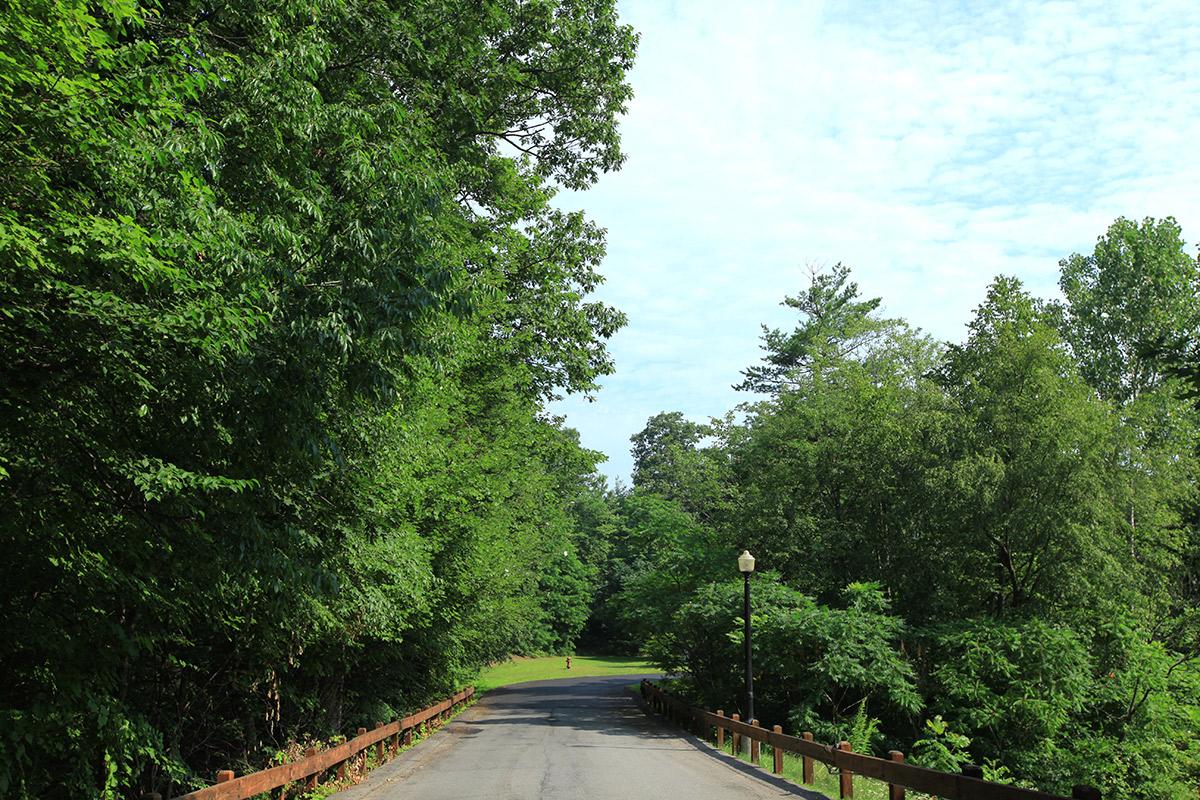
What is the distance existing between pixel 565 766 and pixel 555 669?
52.6 meters

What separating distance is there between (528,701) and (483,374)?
63.2 ft

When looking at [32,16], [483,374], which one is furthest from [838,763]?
[483,374]

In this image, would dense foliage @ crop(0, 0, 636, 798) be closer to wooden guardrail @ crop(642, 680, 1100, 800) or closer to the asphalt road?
the asphalt road

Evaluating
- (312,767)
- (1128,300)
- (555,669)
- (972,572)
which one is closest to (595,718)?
(972,572)

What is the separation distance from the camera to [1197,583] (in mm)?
33688

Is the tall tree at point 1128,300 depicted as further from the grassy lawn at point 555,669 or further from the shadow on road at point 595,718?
the grassy lawn at point 555,669

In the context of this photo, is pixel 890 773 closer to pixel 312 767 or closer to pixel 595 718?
pixel 312 767

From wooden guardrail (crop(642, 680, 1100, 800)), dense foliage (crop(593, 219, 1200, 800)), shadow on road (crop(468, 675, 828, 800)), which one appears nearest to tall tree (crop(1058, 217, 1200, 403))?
dense foliage (crop(593, 219, 1200, 800))

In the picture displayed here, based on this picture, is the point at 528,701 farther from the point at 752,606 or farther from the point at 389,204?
the point at 389,204

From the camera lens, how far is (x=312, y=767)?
11.4 m

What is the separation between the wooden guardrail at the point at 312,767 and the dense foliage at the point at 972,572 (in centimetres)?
891

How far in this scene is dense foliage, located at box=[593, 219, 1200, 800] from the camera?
2142 cm

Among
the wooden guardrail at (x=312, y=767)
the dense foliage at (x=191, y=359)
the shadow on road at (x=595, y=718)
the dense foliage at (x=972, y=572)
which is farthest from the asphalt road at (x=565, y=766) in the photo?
the dense foliage at (x=972, y=572)

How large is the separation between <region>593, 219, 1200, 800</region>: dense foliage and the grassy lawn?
2698cm
